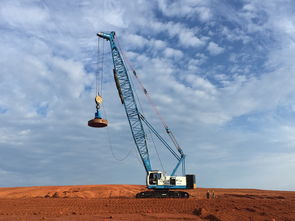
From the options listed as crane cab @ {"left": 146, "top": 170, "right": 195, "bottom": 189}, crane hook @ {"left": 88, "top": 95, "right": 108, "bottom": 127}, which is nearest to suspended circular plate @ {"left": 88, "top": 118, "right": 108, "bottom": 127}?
crane hook @ {"left": 88, "top": 95, "right": 108, "bottom": 127}

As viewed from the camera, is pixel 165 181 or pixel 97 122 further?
pixel 165 181

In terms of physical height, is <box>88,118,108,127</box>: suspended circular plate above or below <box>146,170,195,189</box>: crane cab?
above

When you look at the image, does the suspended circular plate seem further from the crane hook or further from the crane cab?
the crane cab

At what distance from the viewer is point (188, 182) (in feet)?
127

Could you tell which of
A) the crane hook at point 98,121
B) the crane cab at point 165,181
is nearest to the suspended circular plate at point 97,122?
the crane hook at point 98,121

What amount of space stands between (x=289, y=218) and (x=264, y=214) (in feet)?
5.95

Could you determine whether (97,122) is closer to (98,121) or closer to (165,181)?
(98,121)

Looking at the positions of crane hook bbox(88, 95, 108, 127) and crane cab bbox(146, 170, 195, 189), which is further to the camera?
crane cab bbox(146, 170, 195, 189)

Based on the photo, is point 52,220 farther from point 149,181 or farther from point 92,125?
point 149,181

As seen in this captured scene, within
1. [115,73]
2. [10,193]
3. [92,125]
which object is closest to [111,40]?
[115,73]

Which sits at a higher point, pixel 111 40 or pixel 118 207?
pixel 111 40

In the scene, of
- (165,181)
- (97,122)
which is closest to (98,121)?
(97,122)

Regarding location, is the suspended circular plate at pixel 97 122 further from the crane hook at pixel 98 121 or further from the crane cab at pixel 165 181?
the crane cab at pixel 165 181

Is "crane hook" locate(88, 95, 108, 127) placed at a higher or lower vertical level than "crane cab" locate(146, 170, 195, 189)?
higher
